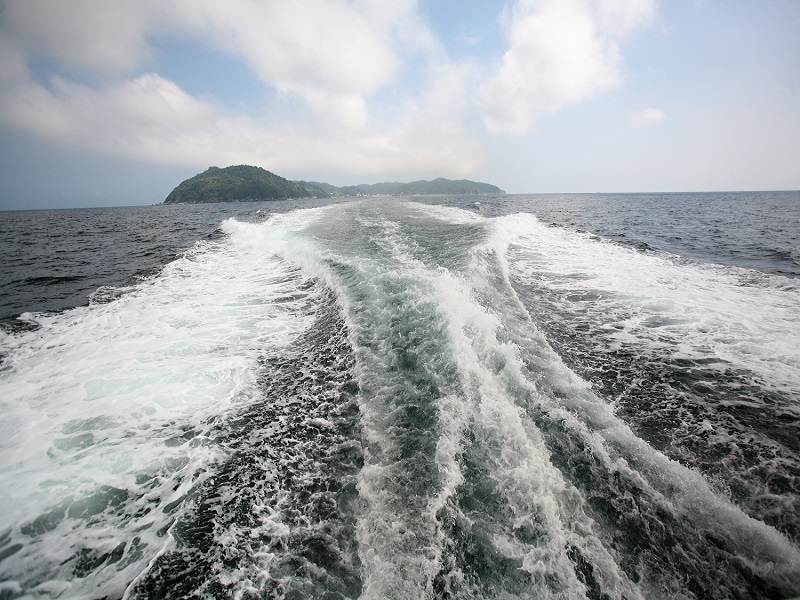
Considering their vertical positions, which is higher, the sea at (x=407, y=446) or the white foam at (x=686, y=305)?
the white foam at (x=686, y=305)

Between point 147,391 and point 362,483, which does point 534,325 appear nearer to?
point 362,483

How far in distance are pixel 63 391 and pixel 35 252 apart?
67.1ft

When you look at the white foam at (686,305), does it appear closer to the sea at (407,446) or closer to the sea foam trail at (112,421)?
the sea at (407,446)

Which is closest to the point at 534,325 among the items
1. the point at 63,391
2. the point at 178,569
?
the point at 178,569

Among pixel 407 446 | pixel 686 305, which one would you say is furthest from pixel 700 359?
pixel 407 446

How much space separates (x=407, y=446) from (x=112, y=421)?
3.95 metres

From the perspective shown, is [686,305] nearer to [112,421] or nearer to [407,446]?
[407,446]

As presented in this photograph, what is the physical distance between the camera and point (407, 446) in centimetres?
360

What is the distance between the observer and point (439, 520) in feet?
9.17

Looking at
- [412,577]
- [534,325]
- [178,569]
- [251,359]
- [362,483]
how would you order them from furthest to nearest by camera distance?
1. [534,325]
2. [251,359]
3. [362,483]
4. [178,569]
5. [412,577]

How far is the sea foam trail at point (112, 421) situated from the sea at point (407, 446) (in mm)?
27

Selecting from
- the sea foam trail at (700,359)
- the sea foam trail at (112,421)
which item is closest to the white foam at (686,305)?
the sea foam trail at (700,359)

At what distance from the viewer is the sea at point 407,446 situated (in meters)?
2.54

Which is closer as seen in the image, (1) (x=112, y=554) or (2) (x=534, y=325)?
(1) (x=112, y=554)
